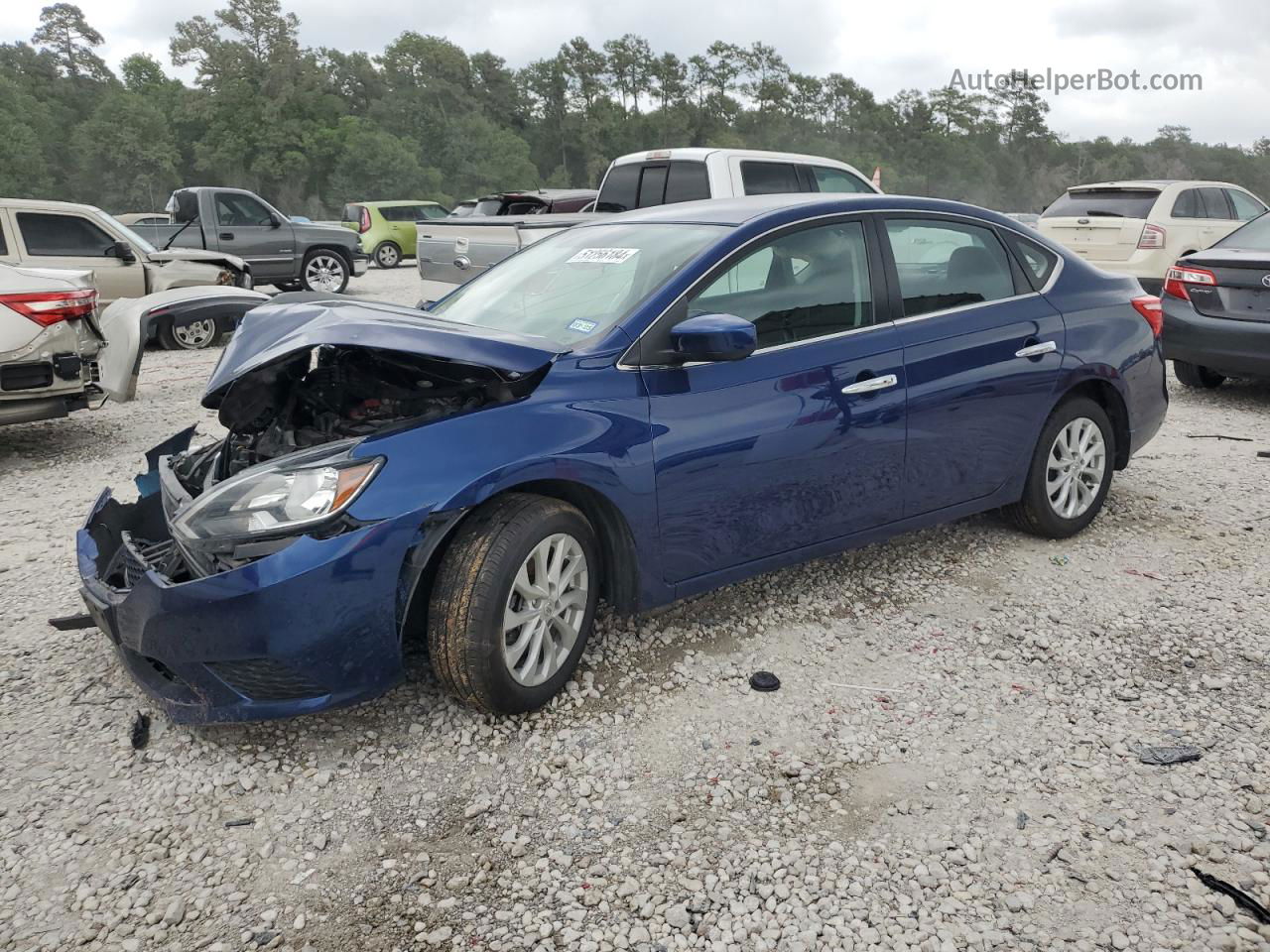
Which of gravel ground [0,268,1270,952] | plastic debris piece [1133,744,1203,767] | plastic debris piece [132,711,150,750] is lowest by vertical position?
plastic debris piece [1133,744,1203,767]

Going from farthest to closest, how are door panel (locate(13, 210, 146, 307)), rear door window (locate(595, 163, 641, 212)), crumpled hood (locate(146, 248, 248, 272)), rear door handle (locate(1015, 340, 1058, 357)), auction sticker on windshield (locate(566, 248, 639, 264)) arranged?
crumpled hood (locate(146, 248, 248, 272)) < door panel (locate(13, 210, 146, 307)) < rear door window (locate(595, 163, 641, 212)) < rear door handle (locate(1015, 340, 1058, 357)) < auction sticker on windshield (locate(566, 248, 639, 264))

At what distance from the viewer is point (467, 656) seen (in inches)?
115

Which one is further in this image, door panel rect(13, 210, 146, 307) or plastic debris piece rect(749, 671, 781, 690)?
door panel rect(13, 210, 146, 307)

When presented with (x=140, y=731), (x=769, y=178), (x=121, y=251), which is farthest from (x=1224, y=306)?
(x=121, y=251)

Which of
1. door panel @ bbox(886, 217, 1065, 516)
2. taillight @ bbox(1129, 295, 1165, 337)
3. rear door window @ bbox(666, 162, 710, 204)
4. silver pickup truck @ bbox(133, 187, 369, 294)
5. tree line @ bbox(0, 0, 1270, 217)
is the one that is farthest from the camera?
tree line @ bbox(0, 0, 1270, 217)

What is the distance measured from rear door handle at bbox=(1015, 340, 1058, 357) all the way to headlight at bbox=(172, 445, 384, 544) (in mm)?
2841

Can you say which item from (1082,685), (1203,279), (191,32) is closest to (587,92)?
(191,32)

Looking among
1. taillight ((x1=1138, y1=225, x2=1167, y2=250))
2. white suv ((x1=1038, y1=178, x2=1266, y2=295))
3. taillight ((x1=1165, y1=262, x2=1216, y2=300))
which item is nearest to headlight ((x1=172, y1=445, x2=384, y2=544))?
taillight ((x1=1165, y1=262, x2=1216, y2=300))

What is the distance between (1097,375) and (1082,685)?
177 centimetres

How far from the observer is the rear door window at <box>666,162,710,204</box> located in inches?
367

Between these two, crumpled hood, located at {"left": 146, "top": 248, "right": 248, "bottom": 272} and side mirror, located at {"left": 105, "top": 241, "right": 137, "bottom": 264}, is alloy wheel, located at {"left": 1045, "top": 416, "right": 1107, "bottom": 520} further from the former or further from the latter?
crumpled hood, located at {"left": 146, "top": 248, "right": 248, "bottom": 272}

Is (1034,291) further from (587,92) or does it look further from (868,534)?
(587,92)

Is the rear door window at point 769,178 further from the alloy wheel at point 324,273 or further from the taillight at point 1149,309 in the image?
the alloy wheel at point 324,273

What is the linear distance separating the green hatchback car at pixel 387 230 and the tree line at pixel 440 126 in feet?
90.7
